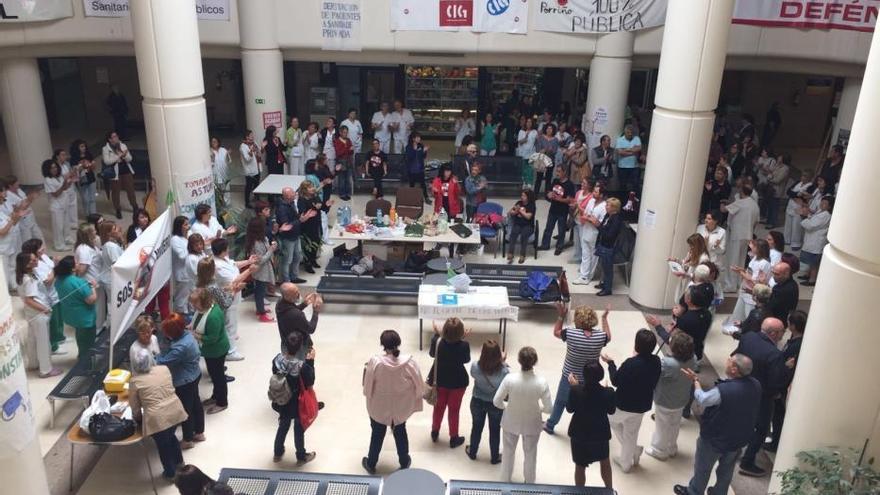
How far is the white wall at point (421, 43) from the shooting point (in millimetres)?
12977

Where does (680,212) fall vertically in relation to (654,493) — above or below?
above

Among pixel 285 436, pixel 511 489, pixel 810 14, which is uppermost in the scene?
pixel 810 14

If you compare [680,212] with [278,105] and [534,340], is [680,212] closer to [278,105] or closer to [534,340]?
[534,340]

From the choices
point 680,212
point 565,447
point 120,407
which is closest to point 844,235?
point 565,447

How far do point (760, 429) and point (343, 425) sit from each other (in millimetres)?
3992

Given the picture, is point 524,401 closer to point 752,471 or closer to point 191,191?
point 752,471

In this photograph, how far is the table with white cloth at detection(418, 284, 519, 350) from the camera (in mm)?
8562

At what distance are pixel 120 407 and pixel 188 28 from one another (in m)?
5.53

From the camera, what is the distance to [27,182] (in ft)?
46.9

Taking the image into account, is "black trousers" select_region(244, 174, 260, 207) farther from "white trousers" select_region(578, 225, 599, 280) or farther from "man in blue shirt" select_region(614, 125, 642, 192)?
"man in blue shirt" select_region(614, 125, 642, 192)

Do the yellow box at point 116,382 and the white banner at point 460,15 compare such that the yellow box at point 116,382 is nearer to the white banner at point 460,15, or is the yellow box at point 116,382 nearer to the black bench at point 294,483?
the black bench at point 294,483

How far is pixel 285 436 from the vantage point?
6.82 meters

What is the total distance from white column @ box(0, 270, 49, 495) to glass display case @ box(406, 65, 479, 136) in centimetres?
1470

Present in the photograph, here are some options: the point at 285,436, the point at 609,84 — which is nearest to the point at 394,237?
the point at 285,436
